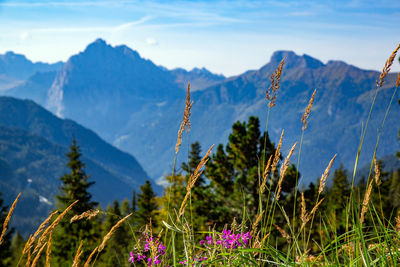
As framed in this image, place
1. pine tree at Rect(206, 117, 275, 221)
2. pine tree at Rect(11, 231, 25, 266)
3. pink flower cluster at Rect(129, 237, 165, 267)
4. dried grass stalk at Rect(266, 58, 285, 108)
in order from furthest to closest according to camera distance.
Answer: pine tree at Rect(11, 231, 25, 266) → pine tree at Rect(206, 117, 275, 221) → dried grass stalk at Rect(266, 58, 285, 108) → pink flower cluster at Rect(129, 237, 165, 267)

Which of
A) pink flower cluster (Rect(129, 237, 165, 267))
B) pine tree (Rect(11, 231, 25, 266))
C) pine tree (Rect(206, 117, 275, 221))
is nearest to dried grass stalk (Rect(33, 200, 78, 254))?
pink flower cluster (Rect(129, 237, 165, 267))

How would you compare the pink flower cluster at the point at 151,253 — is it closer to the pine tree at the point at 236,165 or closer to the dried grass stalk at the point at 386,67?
the dried grass stalk at the point at 386,67

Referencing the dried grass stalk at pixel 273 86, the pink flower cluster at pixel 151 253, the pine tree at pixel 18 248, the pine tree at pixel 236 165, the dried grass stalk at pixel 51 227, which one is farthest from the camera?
the pine tree at pixel 18 248

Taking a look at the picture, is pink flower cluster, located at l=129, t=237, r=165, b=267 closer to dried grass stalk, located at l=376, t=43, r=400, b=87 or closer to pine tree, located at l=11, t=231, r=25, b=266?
dried grass stalk, located at l=376, t=43, r=400, b=87

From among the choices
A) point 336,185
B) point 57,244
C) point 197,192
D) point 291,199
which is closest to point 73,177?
point 57,244

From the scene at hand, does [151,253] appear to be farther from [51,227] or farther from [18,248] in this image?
[18,248]

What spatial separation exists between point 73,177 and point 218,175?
11001 mm

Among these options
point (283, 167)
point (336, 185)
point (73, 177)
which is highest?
point (283, 167)

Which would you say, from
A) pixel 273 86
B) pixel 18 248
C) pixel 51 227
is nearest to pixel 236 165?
pixel 273 86

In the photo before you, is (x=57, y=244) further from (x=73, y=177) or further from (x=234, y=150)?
(x=234, y=150)

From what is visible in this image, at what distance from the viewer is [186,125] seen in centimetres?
215

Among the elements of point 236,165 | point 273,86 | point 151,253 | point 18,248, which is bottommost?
point 18,248

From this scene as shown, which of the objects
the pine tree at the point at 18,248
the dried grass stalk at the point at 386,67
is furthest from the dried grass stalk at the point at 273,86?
the pine tree at the point at 18,248

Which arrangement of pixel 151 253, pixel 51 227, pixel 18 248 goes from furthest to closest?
pixel 18 248 < pixel 151 253 < pixel 51 227
